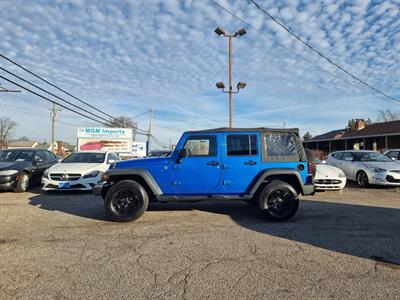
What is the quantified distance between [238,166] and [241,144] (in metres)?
0.46

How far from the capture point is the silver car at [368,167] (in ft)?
36.0

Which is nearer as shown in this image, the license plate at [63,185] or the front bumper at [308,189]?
the front bumper at [308,189]

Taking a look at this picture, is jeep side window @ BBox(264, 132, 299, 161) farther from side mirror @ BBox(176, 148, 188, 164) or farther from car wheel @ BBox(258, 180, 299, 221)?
side mirror @ BBox(176, 148, 188, 164)

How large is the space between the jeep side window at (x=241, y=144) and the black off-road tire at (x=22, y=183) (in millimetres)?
7673

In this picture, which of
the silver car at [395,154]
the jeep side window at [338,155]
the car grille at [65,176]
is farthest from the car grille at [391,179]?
the car grille at [65,176]

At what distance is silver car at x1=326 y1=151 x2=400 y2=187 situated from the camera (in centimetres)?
1098

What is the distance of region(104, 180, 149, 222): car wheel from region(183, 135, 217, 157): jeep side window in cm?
124

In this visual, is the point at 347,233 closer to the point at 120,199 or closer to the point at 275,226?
the point at 275,226

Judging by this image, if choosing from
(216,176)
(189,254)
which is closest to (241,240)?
(189,254)

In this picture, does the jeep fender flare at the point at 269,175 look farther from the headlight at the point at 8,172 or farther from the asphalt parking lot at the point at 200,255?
the headlight at the point at 8,172

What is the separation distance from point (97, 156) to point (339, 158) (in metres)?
9.86

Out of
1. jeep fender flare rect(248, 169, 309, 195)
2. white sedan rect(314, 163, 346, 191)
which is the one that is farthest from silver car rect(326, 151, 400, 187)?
jeep fender flare rect(248, 169, 309, 195)

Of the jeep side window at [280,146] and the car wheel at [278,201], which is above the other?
the jeep side window at [280,146]

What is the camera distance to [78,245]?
4.86 metres
